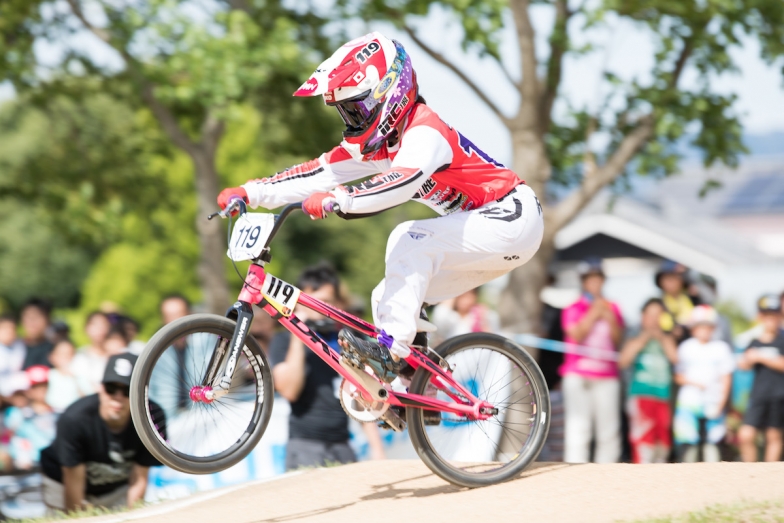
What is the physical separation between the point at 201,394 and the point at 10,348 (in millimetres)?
5329

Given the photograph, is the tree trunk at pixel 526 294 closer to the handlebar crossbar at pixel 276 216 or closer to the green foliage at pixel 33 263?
the handlebar crossbar at pixel 276 216

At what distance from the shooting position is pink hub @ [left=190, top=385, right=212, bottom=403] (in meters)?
5.12

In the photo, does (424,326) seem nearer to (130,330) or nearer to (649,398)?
(649,398)

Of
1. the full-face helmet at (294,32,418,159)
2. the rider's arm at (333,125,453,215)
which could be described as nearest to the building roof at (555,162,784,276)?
the full-face helmet at (294,32,418,159)

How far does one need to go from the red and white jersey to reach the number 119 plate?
0.40 meters

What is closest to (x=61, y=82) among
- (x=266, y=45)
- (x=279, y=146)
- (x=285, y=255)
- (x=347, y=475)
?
(x=279, y=146)

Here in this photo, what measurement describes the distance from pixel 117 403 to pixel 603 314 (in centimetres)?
458

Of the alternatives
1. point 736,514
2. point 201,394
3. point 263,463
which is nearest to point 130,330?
point 263,463

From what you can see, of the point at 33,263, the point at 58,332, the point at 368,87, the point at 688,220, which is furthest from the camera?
Result: the point at 33,263

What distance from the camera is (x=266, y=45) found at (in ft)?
40.2

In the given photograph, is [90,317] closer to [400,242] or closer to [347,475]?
[347,475]

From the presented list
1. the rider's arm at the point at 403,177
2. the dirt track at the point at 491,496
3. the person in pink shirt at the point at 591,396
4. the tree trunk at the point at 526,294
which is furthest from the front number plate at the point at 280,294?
the tree trunk at the point at 526,294

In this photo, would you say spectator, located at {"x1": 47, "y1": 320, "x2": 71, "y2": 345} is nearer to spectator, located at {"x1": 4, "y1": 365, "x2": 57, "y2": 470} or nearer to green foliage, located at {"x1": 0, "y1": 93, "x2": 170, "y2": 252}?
spectator, located at {"x1": 4, "y1": 365, "x2": 57, "y2": 470}

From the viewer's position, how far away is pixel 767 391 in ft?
27.5
